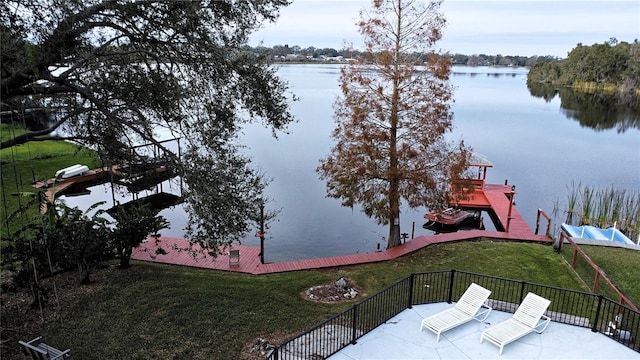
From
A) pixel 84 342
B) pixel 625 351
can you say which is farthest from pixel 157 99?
pixel 625 351

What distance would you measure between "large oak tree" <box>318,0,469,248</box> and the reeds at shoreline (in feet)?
34.5

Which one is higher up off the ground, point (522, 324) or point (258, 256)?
point (522, 324)

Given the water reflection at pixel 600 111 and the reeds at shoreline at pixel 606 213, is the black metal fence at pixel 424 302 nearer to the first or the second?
the reeds at shoreline at pixel 606 213

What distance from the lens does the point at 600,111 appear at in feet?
181

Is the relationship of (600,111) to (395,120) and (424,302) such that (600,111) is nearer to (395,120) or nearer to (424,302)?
(395,120)

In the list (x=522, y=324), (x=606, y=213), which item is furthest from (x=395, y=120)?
(x=606, y=213)

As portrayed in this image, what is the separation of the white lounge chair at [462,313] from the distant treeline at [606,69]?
72.5 m

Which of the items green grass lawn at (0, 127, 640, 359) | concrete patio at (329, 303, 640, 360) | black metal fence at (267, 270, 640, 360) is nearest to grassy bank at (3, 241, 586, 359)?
green grass lawn at (0, 127, 640, 359)

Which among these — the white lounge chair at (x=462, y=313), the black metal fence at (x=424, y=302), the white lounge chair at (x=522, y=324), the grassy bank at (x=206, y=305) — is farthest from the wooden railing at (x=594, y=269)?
the white lounge chair at (x=462, y=313)

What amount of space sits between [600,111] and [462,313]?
58548mm

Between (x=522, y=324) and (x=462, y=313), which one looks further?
(x=462, y=313)

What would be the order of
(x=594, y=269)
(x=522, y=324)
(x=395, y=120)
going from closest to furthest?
(x=522, y=324) < (x=594, y=269) < (x=395, y=120)

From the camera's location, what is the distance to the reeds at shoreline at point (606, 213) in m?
19.4

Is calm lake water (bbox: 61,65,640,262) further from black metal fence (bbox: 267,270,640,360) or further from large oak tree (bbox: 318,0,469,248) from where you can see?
black metal fence (bbox: 267,270,640,360)
